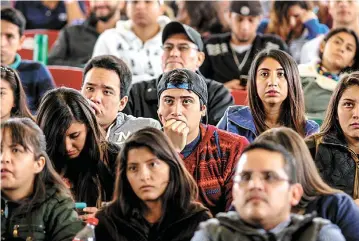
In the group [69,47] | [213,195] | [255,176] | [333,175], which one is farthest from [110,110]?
[69,47]

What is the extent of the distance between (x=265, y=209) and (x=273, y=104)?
1555 millimetres

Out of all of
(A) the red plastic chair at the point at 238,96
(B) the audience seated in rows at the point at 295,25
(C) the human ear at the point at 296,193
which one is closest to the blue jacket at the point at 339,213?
(C) the human ear at the point at 296,193

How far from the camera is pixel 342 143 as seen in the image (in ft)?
13.1

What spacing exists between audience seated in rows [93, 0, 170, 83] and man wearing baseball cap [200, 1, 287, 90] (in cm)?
34

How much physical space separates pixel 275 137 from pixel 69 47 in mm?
3896

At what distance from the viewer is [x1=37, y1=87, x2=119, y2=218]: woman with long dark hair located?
3889 mm

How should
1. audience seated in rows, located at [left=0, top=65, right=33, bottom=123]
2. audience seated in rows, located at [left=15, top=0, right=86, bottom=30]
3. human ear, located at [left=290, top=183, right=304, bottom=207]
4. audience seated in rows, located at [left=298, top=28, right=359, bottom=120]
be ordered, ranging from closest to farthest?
1. human ear, located at [left=290, top=183, right=304, bottom=207]
2. audience seated in rows, located at [left=0, top=65, right=33, bottom=123]
3. audience seated in rows, located at [left=298, top=28, right=359, bottom=120]
4. audience seated in rows, located at [left=15, top=0, right=86, bottom=30]

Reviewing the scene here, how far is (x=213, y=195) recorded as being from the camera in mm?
3898

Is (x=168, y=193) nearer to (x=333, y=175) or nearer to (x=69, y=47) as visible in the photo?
(x=333, y=175)

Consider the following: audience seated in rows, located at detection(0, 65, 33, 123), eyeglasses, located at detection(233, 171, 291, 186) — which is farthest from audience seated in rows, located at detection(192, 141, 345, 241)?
audience seated in rows, located at detection(0, 65, 33, 123)

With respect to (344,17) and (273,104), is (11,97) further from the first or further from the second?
(344,17)

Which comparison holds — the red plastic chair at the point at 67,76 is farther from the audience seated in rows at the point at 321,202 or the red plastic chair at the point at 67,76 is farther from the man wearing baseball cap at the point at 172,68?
the audience seated in rows at the point at 321,202

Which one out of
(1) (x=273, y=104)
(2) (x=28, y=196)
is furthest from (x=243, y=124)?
(2) (x=28, y=196)

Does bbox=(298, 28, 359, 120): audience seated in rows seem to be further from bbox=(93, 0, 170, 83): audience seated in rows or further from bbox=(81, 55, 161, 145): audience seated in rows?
bbox=(81, 55, 161, 145): audience seated in rows
